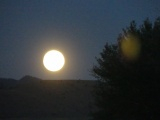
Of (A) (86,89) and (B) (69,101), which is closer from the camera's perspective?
(B) (69,101)

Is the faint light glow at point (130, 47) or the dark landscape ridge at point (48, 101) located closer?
the faint light glow at point (130, 47)

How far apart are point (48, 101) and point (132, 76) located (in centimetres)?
5468

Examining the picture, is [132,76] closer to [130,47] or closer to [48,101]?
[130,47]

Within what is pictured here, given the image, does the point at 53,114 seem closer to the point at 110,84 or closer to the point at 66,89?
the point at 66,89

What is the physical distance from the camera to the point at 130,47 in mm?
26172

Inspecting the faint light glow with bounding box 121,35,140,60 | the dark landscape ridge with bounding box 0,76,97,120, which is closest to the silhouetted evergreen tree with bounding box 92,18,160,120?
the faint light glow with bounding box 121,35,140,60


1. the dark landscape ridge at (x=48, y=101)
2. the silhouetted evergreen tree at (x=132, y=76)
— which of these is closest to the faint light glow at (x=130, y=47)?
the silhouetted evergreen tree at (x=132, y=76)

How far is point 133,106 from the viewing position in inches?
1000

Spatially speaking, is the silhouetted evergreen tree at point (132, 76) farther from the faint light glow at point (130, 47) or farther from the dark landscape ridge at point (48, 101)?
the dark landscape ridge at point (48, 101)

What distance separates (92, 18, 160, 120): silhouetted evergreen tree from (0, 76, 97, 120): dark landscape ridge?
28.1 metres

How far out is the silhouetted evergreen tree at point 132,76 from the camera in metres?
24.2

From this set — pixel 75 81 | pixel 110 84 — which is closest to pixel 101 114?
pixel 110 84

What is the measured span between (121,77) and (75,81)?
81.8 m

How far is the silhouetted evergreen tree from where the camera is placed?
24.2 meters
